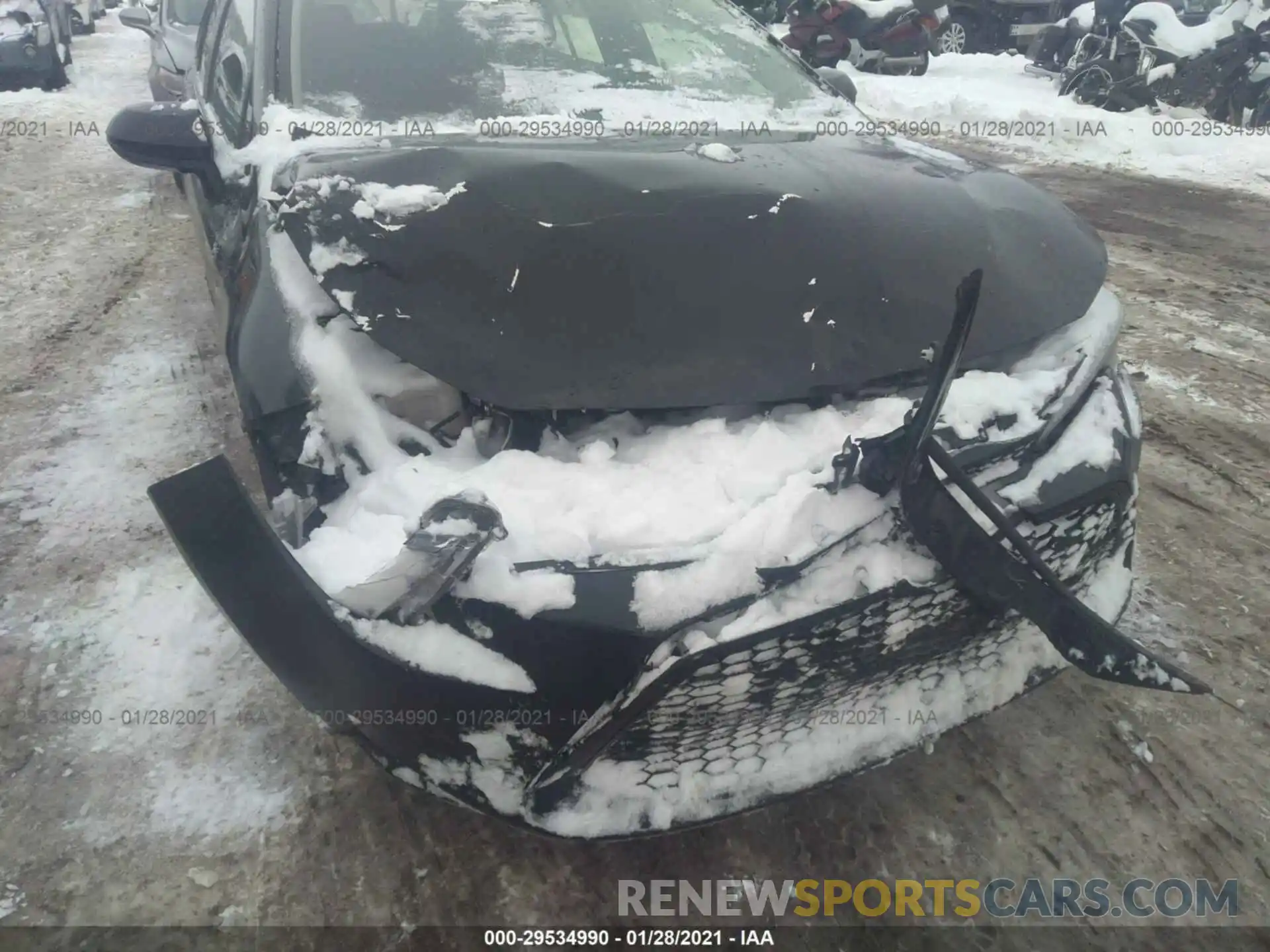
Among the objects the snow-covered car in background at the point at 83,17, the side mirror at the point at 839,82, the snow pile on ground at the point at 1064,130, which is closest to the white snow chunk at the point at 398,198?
the side mirror at the point at 839,82

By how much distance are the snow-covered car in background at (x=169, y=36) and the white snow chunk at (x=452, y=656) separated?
15.7ft

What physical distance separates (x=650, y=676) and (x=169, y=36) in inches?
249

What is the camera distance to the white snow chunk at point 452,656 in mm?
1352

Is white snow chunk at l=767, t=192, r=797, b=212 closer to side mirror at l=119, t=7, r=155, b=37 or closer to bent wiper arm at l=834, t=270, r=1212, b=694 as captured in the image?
bent wiper arm at l=834, t=270, r=1212, b=694

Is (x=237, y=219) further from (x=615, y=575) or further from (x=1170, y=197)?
(x=1170, y=197)

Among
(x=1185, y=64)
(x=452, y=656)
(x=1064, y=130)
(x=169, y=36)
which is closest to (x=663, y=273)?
(x=452, y=656)

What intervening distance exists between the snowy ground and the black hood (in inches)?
32.9

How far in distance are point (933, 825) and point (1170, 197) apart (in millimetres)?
6931

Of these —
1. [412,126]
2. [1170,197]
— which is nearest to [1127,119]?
[1170,197]

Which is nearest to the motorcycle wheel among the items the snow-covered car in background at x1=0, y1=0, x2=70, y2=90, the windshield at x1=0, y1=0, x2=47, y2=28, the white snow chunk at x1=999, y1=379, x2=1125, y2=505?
the white snow chunk at x1=999, y1=379, x2=1125, y2=505

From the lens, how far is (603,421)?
64.1 inches

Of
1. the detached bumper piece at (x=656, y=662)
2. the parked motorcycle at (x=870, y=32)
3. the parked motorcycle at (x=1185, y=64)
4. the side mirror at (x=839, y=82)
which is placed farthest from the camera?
the parked motorcycle at (x=870, y=32)

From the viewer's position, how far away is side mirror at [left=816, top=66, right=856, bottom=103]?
9.88 feet
